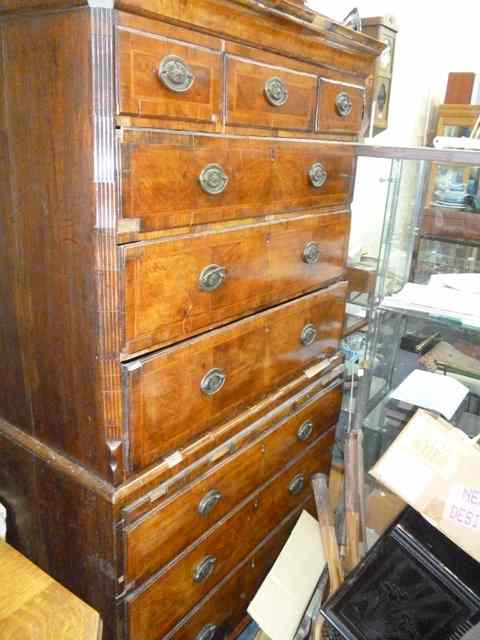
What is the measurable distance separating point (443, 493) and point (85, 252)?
894 millimetres

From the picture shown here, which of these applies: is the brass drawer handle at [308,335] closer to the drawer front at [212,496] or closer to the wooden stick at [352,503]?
the drawer front at [212,496]

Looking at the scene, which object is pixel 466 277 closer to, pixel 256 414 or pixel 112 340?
pixel 256 414

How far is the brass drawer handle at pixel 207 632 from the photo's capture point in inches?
48.9

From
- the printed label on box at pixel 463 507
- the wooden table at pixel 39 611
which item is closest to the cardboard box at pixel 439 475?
the printed label on box at pixel 463 507

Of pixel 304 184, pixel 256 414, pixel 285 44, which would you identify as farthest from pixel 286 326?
pixel 285 44

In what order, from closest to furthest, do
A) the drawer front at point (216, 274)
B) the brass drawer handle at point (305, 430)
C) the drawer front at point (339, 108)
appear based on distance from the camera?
the drawer front at point (216, 274) < the drawer front at point (339, 108) < the brass drawer handle at point (305, 430)

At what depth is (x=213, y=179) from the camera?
2.99 ft

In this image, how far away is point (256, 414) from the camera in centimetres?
123

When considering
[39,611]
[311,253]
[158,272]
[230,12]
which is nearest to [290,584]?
[39,611]

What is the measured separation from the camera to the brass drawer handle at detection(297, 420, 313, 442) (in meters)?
1.45

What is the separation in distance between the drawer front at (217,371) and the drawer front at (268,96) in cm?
41

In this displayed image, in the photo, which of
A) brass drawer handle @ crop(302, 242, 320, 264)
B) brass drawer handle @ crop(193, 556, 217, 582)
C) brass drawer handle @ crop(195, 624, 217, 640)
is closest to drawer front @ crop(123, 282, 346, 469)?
brass drawer handle @ crop(302, 242, 320, 264)

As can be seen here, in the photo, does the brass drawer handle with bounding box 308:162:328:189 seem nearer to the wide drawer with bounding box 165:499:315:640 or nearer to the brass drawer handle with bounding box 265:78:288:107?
the brass drawer handle with bounding box 265:78:288:107

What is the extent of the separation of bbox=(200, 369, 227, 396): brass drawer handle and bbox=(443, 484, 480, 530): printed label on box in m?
0.55
